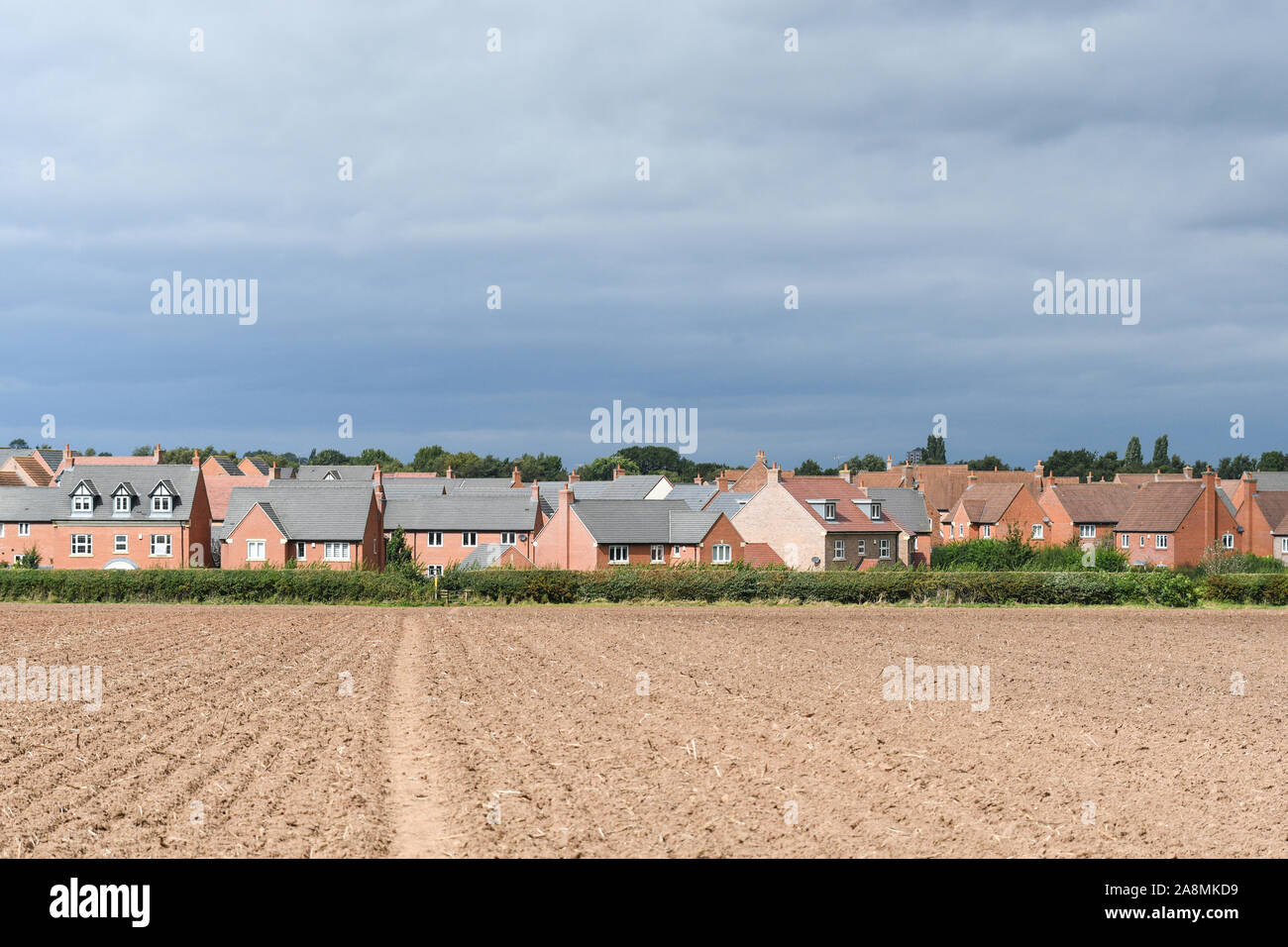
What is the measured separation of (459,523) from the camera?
76062mm

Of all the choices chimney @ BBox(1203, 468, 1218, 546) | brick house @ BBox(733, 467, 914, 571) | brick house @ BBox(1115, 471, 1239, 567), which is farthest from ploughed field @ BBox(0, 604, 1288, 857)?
chimney @ BBox(1203, 468, 1218, 546)

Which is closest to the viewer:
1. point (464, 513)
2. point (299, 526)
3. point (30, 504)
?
point (299, 526)

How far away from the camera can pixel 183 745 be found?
17.3 meters

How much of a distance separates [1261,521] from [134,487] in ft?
271

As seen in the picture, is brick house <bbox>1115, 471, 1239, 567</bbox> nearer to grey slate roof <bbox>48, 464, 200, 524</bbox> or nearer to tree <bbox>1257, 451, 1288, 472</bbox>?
grey slate roof <bbox>48, 464, 200, 524</bbox>

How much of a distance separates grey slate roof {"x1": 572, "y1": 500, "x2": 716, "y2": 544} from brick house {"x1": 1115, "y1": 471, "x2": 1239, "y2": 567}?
35.6 meters

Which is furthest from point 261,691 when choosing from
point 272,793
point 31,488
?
point 31,488

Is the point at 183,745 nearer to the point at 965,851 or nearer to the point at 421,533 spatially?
the point at 965,851

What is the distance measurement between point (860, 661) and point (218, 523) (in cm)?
6557

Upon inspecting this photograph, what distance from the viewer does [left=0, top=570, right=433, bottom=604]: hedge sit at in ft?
167

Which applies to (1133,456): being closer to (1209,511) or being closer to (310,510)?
(1209,511)

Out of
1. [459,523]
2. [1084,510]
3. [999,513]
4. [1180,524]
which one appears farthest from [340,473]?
[1180,524]

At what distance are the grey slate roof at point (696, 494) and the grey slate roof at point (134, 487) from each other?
37803mm

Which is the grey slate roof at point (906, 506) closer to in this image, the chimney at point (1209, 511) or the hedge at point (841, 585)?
the chimney at point (1209, 511)
